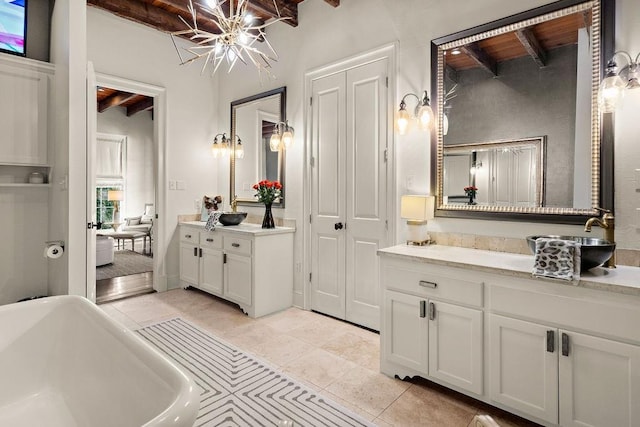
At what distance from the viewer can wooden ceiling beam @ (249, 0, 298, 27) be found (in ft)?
11.3

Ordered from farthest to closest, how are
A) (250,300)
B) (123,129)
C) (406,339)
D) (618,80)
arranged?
(123,129)
(250,300)
(406,339)
(618,80)

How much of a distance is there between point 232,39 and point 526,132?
1.94 m

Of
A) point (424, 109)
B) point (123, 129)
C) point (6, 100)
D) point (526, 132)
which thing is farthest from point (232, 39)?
point (123, 129)

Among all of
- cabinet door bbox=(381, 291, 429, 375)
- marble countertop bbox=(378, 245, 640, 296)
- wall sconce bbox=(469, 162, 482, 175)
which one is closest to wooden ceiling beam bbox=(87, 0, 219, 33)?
wall sconce bbox=(469, 162, 482, 175)

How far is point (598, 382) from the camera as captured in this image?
5.15 feet

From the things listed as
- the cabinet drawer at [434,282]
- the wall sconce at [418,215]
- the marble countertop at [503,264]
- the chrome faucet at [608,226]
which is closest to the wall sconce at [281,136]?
the wall sconce at [418,215]

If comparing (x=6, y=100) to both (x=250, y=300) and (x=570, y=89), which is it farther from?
(x=570, y=89)

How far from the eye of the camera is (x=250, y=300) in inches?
134

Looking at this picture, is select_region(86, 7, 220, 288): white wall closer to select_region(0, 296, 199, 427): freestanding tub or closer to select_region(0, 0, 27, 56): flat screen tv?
select_region(0, 0, 27, 56): flat screen tv

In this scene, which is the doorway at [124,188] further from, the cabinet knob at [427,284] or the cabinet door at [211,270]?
the cabinet knob at [427,284]

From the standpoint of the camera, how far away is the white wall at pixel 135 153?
7.93 meters

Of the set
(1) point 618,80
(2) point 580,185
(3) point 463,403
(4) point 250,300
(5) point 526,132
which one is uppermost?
(1) point 618,80

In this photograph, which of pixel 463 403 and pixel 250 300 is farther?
pixel 250 300

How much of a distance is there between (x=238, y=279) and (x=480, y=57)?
2854 millimetres
